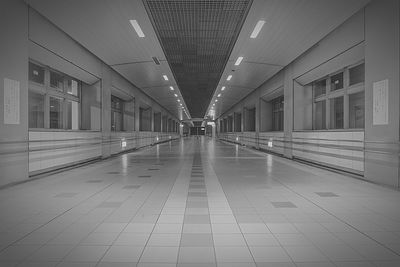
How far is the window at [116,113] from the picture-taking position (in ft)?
49.7

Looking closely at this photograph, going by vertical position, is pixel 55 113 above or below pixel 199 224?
above

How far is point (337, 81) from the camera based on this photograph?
922 cm

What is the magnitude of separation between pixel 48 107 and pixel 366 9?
337 inches

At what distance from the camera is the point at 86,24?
273 inches

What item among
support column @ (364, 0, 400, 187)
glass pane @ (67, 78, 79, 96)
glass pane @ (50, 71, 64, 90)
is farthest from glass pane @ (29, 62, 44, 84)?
support column @ (364, 0, 400, 187)

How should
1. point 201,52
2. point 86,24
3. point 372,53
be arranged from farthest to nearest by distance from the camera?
1. point 201,52
2. point 86,24
3. point 372,53

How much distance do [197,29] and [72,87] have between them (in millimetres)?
5138

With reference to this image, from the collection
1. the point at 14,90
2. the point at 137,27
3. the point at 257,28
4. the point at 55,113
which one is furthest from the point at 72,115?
the point at 257,28

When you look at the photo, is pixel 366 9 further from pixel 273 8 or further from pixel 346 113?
pixel 346 113

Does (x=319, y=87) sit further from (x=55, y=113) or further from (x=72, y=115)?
(x=55, y=113)

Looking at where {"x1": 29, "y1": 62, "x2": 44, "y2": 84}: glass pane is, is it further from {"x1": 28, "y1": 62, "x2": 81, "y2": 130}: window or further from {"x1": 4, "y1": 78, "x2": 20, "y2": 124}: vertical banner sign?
{"x1": 4, "y1": 78, "x2": 20, "y2": 124}: vertical banner sign

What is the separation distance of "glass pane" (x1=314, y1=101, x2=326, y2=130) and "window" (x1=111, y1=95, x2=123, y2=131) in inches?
391

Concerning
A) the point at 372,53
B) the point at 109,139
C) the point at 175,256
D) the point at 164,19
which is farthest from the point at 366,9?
the point at 109,139

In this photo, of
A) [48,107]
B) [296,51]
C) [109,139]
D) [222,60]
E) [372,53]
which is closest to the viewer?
→ [372,53]
